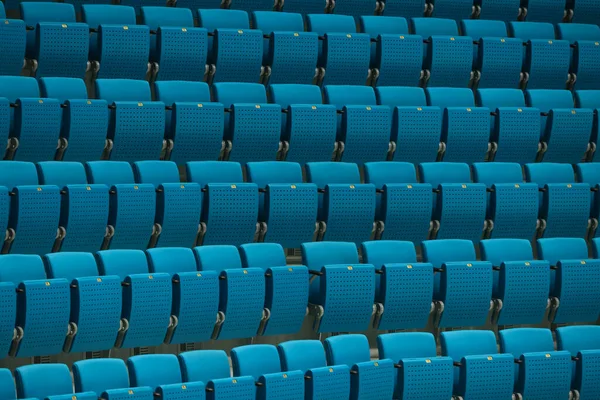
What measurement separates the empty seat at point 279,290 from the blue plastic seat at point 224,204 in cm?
19

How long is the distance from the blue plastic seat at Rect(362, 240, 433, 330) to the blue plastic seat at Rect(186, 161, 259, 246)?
1.26 ft

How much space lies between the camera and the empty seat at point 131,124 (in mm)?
3779

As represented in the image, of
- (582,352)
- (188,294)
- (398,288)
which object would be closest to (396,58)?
(398,288)

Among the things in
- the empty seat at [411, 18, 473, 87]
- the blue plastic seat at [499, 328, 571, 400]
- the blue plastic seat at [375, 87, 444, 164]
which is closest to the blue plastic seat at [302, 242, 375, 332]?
the blue plastic seat at [499, 328, 571, 400]

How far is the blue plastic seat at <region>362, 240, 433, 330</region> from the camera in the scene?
3.56 m

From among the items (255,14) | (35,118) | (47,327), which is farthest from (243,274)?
(255,14)

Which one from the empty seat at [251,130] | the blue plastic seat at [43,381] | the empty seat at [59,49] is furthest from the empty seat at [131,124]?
the blue plastic seat at [43,381]

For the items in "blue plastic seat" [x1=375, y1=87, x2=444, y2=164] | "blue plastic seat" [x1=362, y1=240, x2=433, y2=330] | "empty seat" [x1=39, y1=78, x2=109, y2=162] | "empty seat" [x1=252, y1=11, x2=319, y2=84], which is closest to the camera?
"blue plastic seat" [x1=362, y1=240, x2=433, y2=330]

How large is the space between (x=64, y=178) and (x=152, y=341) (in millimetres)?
607

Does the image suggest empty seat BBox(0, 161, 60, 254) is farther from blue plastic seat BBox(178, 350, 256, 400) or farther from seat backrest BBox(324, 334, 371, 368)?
seat backrest BBox(324, 334, 371, 368)

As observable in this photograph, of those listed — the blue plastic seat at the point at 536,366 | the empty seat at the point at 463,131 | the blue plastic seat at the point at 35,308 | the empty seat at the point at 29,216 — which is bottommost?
the blue plastic seat at the point at 536,366

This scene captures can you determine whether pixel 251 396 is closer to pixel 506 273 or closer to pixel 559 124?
pixel 506 273

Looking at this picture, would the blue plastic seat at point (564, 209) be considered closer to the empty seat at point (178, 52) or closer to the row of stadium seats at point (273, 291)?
the row of stadium seats at point (273, 291)

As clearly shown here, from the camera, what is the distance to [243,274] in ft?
11.0
